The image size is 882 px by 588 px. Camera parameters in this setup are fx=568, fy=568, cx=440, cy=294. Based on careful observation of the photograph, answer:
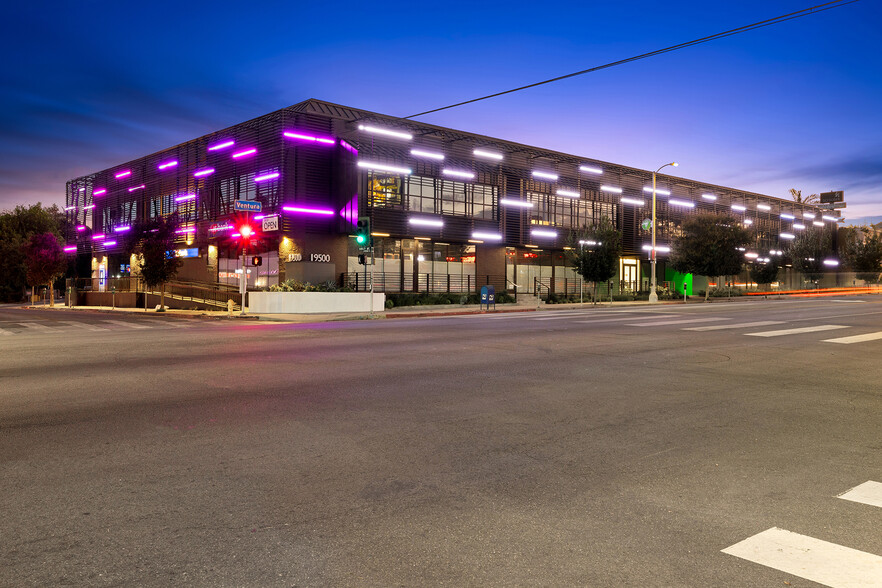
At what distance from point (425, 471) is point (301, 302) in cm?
2380

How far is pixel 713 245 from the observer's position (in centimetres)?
4753

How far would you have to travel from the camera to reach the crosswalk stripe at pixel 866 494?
4.20 metres

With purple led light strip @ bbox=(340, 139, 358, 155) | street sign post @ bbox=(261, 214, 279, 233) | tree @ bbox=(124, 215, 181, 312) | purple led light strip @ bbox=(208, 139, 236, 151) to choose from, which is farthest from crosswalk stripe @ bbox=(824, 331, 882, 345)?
purple led light strip @ bbox=(208, 139, 236, 151)

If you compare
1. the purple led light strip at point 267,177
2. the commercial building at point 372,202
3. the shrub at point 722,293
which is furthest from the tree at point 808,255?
the purple led light strip at point 267,177

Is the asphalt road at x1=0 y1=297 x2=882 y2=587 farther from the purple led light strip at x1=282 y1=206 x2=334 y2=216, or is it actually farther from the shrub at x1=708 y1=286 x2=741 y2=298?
the shrub at x1=708 y1=286 x2=741 y2=298

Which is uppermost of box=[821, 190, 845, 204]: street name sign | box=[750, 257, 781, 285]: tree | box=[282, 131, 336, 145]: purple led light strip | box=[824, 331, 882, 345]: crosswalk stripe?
box=[821, 190, 845, 204]: street name sign

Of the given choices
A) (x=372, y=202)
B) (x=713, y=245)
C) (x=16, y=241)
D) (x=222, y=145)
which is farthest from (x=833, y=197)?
(x=16, y=241)

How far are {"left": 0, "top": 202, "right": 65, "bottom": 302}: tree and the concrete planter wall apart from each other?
41606 millimetres

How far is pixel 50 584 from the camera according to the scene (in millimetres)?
3061

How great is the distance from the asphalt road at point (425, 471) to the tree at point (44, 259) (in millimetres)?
45650

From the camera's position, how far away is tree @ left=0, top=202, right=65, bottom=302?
5872 cm

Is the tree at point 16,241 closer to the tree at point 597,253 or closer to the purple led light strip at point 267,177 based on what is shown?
the purple led light strip at point 267,177

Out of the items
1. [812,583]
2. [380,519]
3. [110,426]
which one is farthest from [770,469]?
[110,426]

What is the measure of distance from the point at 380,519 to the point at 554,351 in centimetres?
921
